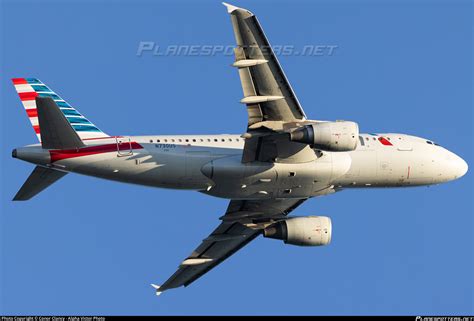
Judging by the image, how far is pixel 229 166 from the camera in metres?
52.4

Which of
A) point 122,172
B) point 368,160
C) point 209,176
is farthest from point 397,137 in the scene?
point 122,172

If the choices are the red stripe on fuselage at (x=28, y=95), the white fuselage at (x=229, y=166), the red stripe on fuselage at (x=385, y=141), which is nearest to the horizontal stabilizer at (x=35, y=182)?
the white fuselage at (x=229, y=166)

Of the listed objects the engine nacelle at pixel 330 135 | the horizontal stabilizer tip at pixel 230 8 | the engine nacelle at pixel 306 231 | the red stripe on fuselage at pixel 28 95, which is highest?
the horizontal stabilizer tip at pixel 230 8

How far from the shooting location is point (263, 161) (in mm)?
52469

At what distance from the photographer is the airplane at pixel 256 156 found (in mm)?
48219

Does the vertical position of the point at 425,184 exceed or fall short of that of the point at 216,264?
it exceeds it

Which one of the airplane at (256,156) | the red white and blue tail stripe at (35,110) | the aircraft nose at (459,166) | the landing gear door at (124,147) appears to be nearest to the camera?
the airplane at (256,156)

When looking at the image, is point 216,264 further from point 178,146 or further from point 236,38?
point 236,38

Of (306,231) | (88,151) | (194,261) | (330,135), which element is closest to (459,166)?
(306,231)

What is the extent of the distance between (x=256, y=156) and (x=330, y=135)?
184 inches

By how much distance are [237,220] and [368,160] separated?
389 inches

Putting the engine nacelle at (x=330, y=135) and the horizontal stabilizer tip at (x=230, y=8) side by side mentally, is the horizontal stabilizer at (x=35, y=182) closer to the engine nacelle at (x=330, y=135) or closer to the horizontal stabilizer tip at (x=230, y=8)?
the engine nacelle at (x=330, y=135)

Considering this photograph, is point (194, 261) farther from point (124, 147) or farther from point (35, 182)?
point (35, 182)

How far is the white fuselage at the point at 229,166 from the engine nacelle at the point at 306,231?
3.17m
